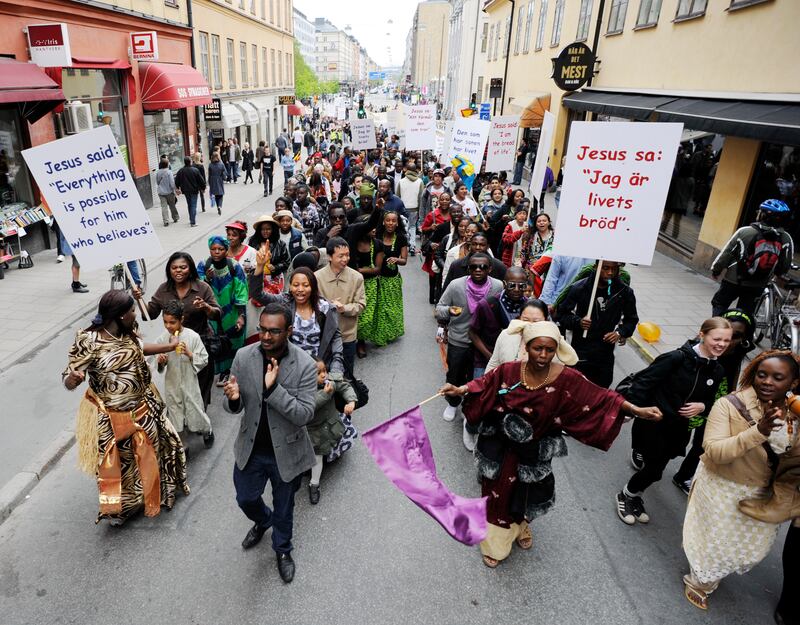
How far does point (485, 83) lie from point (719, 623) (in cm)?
3937

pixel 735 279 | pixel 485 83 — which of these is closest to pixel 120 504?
pixel 735 279

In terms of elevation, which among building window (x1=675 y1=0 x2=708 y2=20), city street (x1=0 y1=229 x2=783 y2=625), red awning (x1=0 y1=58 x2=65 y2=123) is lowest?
city street (x1=0 y1=229 x2=783 y2=625)

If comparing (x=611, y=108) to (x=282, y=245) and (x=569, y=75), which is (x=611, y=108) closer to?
(x=569, y=75)

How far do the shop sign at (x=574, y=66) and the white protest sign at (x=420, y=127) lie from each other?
20.7 feet

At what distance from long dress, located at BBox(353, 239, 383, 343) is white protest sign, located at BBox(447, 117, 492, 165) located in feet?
18.2

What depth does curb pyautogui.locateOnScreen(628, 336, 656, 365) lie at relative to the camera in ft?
25.0

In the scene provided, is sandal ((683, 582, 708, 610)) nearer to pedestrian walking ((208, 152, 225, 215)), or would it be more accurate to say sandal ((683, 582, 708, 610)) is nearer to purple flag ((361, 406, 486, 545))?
purple flag ((361, 406, 486, 545))

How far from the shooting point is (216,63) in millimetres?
25938

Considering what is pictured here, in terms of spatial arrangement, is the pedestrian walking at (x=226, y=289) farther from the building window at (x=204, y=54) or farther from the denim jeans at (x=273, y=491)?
the building window at (x=204, y=54)

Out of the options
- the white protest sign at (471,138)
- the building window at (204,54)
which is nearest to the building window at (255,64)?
the building window at (204,54)

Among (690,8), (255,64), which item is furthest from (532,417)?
(255,64)

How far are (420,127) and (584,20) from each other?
995 centimetres

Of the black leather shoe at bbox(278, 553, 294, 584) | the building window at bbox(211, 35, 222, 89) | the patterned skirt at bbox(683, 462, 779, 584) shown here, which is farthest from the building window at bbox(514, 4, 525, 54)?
the black leather shoe at bbox(278, 553, 294, 584)

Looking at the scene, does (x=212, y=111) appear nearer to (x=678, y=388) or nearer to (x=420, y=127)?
(x=420, y=127)
